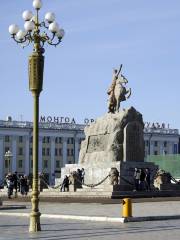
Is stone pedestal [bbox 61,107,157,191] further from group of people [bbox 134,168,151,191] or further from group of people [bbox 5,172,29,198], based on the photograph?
group of people [bbox 5,172,29,198]

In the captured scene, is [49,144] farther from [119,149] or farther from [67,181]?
[119,149]

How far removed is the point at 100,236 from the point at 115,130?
2569cm

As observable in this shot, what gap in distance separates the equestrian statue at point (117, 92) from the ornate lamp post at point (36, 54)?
23.6 metres

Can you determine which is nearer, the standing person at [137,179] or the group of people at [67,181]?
the standing person at [137,179]

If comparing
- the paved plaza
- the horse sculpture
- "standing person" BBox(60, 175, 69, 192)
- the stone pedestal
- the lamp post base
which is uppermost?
the horse sculpture

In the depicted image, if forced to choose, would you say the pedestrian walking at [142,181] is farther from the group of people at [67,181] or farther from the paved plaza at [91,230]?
the paved plaza at [91,230]

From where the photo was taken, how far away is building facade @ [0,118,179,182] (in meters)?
115

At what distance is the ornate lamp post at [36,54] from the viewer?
17531 millimetres

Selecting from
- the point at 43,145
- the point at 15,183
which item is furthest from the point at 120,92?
the point at 43,145

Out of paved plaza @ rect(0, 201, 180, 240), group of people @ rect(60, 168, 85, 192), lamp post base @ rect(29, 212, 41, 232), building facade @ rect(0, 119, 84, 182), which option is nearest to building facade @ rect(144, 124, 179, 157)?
building facade @ rect(0, 119, 84, 182)

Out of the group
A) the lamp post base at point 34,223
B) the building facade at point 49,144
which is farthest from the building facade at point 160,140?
the lamp post base at point 34,223

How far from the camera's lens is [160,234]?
1602 centimetres

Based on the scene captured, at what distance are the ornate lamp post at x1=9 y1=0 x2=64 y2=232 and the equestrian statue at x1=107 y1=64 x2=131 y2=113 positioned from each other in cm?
2362

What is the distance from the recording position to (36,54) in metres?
18.1
